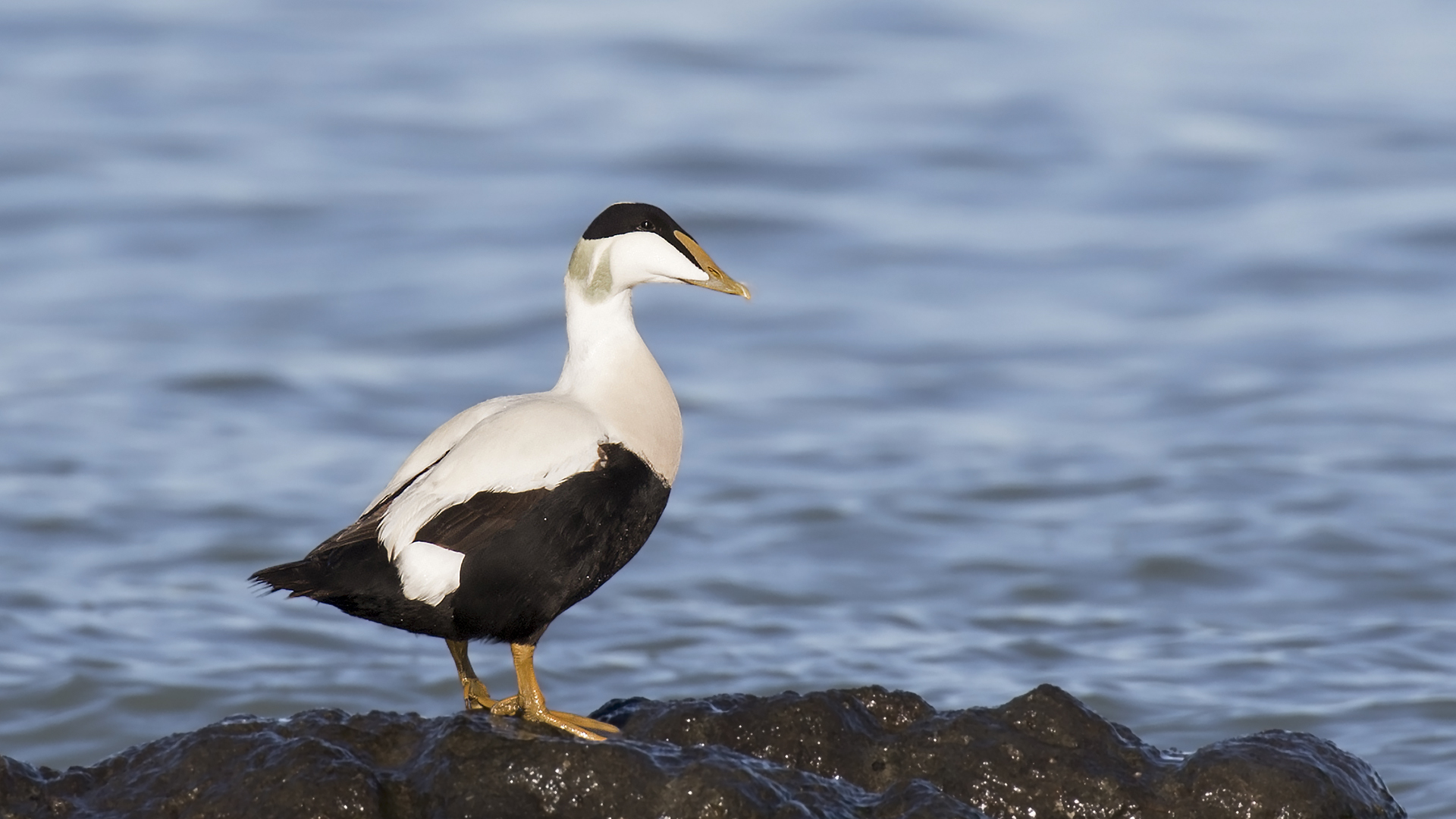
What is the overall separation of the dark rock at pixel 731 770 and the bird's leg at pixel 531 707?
3.0 inches

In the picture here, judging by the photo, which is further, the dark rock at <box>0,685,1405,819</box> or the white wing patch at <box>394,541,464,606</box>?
the white wing patch at <box>394,541,464,606</box>

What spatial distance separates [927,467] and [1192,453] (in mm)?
1856

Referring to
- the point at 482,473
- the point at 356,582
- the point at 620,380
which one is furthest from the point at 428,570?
the point at 620,380

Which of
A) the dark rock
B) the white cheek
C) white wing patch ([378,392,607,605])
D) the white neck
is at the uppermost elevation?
the white cheek

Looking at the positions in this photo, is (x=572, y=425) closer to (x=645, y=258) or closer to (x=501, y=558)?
(x=501, y=558)

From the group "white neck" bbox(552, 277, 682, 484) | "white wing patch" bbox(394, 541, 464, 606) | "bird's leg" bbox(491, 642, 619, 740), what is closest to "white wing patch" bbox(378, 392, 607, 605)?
"white wing patch" bbox(394, 541, 464, 606)

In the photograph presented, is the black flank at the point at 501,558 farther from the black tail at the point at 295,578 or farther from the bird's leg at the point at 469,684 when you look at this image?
the bird's leg at the point at 469,684

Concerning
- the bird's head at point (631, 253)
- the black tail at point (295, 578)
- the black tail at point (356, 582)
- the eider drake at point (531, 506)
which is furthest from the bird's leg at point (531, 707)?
the bird's head at point (631, 253)

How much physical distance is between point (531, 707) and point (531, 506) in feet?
1.97

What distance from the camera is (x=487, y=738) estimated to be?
4855 mm

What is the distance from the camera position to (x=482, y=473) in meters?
5.07

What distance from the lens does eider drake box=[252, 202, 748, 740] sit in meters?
5.00

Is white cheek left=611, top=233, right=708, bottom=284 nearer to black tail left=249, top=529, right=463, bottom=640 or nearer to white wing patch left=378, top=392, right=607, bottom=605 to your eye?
white wing patch left=378, top=392, right=607, bottom=605

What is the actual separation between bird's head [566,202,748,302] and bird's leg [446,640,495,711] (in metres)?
1.11
